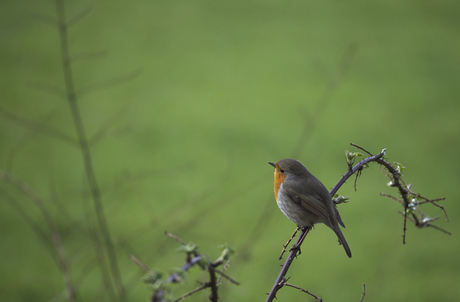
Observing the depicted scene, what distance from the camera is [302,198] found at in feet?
3.14

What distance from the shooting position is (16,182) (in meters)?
0.49

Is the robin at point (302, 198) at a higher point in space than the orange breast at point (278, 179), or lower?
lower

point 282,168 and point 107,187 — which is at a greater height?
point 107,187

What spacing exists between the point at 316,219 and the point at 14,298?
125cm

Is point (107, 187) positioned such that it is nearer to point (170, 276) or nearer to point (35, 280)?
point (35, 280)

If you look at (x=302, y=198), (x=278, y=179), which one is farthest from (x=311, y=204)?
(x=278, y=179)

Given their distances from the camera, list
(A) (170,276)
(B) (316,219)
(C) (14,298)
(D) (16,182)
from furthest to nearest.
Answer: (C) (14,298) → (B) (316,219) → (D) (16,182) → (A) (170,276)

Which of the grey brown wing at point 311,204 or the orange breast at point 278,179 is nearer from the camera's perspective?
the grey brown wing at point 311,204

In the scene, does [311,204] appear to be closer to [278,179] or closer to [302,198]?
[302,198]

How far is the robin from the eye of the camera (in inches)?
35.5

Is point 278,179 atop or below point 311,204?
atop

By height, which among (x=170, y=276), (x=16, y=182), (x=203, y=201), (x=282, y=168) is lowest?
(x=170, y=276)

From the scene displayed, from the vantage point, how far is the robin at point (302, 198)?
901 millimetres

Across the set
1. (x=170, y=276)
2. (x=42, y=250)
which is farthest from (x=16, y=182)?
(x=42, y=250)
